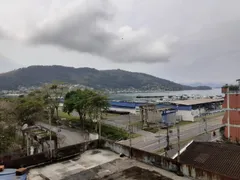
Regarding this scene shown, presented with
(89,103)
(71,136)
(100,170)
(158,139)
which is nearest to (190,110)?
(158,139)

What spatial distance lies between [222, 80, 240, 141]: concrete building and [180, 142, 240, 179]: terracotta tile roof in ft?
42.0

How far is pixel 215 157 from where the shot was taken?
49.6ft

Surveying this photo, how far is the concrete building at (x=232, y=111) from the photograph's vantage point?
27.0 meters

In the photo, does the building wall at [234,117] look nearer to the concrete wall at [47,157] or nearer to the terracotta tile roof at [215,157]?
the terracotta tile roof at [215,157]

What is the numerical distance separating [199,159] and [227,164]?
197 cm

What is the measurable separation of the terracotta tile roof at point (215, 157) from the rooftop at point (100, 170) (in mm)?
5455

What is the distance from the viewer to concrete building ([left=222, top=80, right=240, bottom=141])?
27047 millimetres

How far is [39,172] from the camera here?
10719 mm

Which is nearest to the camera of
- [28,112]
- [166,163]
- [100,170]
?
[166,163]

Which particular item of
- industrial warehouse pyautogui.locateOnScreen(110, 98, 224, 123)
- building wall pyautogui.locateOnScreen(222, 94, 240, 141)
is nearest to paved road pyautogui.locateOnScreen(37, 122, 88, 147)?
industrial warehouse pyautogui.locateOnScreen(110, 98, 224, 123)

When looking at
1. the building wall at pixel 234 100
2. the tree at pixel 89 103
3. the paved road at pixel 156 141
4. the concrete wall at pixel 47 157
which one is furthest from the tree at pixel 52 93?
the concrete wall at pixel 47 157

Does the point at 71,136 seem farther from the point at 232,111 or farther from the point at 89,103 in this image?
the point at 232,111

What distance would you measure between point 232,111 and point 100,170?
75.4 ft

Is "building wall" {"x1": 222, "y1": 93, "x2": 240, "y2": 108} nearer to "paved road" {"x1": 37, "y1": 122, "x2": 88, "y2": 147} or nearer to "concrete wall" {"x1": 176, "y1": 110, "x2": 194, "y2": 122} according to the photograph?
"paved road" {"x1": 37, "y1": 122, "x2": 88, "y2": 147}
